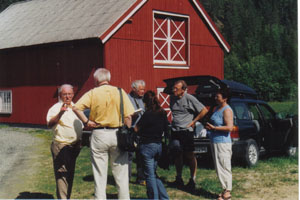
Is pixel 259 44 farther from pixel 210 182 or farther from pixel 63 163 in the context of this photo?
pixel 63 163

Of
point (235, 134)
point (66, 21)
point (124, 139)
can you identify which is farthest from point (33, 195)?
point (66, 21)

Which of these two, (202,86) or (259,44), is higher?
(259,44)

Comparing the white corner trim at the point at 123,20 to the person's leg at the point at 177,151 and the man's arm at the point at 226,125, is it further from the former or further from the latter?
the man's arm at the point at 226,125

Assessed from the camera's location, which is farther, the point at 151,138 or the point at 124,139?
the point at 151,138

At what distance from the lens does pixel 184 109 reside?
658 cm

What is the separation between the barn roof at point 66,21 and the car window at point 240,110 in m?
8.20

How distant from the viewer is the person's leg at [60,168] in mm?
5441

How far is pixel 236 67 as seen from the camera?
48719 mm

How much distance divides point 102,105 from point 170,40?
13559mm

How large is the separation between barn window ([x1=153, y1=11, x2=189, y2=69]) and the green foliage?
942 cm

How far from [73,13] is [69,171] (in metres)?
13.7

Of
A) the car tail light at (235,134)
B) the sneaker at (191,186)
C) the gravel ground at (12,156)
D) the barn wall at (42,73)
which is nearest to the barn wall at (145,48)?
the barn wall at (42,73)

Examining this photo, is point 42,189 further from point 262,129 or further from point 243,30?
point 243,30

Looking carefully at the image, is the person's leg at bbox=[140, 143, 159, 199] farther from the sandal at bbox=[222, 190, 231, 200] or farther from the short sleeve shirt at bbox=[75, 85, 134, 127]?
the sandal at bbox=[222, 190, 231, 200]
